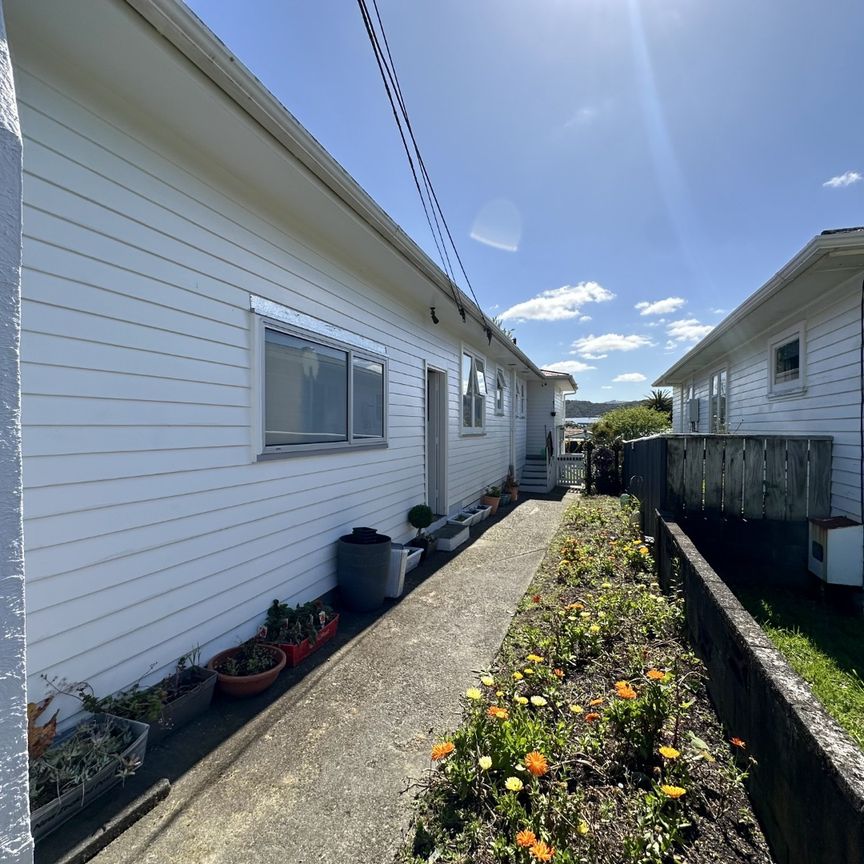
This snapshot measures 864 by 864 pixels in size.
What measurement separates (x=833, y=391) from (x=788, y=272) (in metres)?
1.58

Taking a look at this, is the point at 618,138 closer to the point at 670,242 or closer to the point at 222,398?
the point at 670,242

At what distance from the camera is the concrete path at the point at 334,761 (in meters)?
1.82

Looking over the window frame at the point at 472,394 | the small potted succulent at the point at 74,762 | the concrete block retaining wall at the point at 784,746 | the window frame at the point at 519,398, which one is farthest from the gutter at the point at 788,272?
the small potted succulent at the point at 74,762

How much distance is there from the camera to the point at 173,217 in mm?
2830

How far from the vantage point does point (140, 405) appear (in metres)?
2.59

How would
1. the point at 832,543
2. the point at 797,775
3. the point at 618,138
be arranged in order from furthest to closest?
the point at 618,138
the point at 832,543
the point at 797,775

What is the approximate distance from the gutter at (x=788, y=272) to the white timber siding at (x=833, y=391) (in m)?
0.62

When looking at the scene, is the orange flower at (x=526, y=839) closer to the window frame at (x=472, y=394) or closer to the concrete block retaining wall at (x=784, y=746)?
the concrete block retaining wall at (x=784, y=746)

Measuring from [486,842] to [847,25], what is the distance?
23.7ft

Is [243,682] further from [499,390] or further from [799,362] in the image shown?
[499,390]

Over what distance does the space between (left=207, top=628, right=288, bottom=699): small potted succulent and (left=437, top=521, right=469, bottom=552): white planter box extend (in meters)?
3.38

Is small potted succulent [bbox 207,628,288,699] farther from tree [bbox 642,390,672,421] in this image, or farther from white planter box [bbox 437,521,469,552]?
tree [bbox 642,390,672,421]

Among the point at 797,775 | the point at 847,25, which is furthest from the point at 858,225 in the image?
the point at 797,775

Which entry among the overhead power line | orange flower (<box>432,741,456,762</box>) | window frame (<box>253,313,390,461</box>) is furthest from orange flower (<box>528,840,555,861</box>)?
the overhead power line
